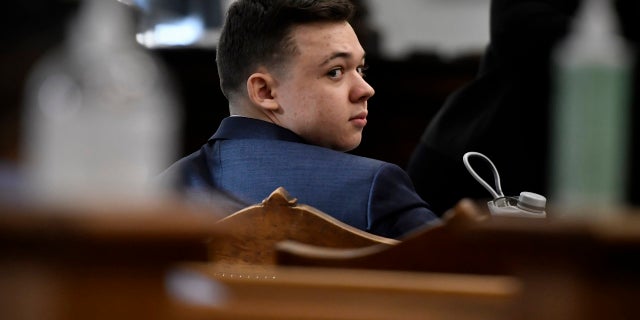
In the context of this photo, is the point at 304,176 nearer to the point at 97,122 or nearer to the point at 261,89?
the point at 261,89

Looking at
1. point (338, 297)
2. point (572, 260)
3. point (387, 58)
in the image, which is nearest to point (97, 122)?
point (338, 297)

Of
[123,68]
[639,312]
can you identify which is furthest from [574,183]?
[123,68]

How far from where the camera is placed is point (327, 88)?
5.87 feet

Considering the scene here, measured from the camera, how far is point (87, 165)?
2.32 feet

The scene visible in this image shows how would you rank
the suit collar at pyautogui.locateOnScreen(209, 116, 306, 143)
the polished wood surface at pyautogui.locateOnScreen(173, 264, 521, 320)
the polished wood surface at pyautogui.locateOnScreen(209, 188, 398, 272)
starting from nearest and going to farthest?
1. the polished wood surface at pyautogui.locateOnScreen(173, 264, 521, 320)
2. the polished wood surface at pyautogui.locateOnScreen(209, 188, 398, 272)
3. the suit collar at pyautogui.locateOnScreen(209, 116, 306, 143)

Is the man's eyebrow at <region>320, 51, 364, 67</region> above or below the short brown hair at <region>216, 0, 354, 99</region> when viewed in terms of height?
below

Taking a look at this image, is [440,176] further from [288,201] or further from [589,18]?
[589,18]

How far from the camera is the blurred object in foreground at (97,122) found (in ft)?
2.30

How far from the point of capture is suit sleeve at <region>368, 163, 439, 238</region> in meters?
1.51

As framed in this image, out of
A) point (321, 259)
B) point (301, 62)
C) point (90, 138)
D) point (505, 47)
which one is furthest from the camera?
point (505, 47)

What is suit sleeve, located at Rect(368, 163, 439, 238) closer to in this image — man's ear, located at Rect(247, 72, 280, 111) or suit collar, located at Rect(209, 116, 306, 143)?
suit collar, located at Rect(209, 116, 306, 143)

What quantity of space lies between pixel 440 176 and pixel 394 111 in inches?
85.2

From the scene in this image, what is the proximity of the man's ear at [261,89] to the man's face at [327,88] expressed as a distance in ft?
0.15

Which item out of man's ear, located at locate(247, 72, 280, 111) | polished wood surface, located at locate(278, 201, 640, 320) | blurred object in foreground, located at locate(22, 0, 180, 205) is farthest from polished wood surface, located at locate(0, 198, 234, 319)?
man's ear, located at locate(247, 72, 280, 111)
